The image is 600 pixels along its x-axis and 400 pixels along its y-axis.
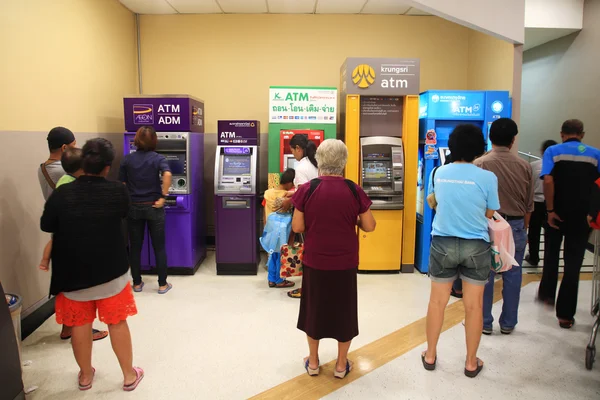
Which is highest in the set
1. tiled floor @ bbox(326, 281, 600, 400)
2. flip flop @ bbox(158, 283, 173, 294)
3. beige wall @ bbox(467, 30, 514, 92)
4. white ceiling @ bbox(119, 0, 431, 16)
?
white ceiling @ bbox(119, 0, 431, 16)

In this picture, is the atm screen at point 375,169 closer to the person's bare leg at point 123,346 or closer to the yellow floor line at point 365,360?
the yellow floor line at point 365,360

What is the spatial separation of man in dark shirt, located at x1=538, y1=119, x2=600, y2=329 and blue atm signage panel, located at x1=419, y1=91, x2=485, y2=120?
1.33 meters

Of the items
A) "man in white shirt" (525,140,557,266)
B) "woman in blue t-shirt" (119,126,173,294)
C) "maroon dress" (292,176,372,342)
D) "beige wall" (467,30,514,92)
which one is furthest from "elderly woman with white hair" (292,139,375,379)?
"man in white shirt" (525,140,557,266)

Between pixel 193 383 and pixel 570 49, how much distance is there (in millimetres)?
6411

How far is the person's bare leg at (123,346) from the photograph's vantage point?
2.66 meters

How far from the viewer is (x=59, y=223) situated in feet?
8.07

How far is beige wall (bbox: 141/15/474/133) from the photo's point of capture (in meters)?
6.12

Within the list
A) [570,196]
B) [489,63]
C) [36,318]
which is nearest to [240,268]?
[36,318]

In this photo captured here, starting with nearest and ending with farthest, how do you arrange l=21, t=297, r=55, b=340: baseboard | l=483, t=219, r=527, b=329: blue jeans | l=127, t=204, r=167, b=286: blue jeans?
l=483, t=219, r=527, b=329: blue jeans → l=21, t=297, r=55, b=340: baseboard → l=127, t=204, r=167, b=286: blue jeans

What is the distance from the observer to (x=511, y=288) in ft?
11.4

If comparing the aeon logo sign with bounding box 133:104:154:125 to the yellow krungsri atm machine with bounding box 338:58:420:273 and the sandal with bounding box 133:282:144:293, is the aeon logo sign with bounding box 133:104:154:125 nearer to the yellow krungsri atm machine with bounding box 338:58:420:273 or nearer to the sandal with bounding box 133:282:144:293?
the sandal with bounding box 133:282:144:293

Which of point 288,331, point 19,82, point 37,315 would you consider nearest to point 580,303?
point 288,331

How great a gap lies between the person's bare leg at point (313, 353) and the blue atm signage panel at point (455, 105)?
10.2 feet

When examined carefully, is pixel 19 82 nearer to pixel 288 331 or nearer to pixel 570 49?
pixel 288 331
